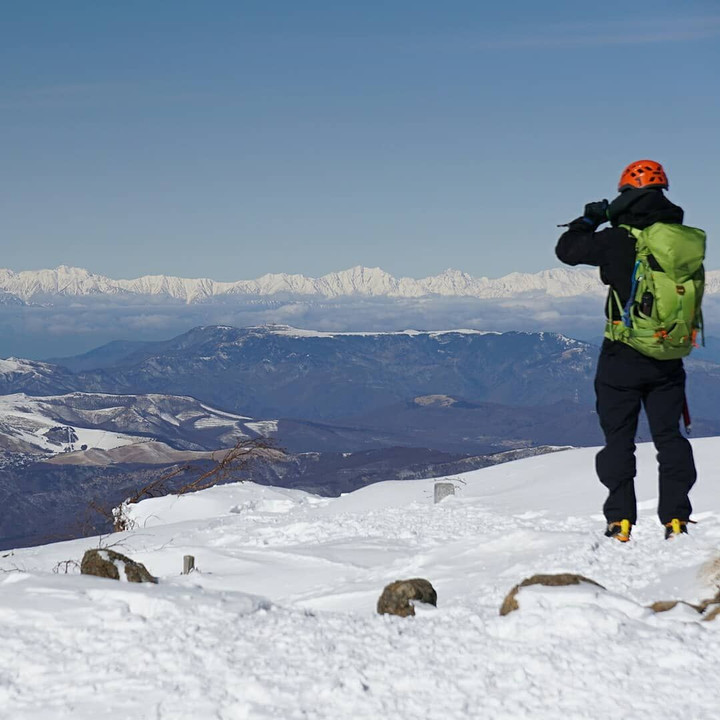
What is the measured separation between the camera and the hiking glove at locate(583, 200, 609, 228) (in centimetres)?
714

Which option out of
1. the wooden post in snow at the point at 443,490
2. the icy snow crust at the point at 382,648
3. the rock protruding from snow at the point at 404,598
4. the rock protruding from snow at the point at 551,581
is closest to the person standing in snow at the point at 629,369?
the icy snow crust at the point at 382,648

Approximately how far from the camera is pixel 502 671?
4.10 m

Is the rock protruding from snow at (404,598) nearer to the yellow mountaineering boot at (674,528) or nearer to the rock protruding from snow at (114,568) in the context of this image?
the rock protruding from snow at (114,568)

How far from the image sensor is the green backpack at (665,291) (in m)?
6.63

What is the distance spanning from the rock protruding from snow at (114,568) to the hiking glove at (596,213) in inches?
181

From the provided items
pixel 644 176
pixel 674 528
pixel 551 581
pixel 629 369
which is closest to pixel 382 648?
pixel 551 581

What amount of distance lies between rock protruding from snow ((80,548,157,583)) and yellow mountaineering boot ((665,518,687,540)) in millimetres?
4456

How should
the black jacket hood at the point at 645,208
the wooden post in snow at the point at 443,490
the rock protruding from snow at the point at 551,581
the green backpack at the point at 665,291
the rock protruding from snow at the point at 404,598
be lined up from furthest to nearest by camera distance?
1. the wooden post in snow at the point at 443,490
2. the black jacket hood at the point at 645,208
3. the green backpack at the point at 665,291
4. the rock protruding from snow at the point at 404,598
5. the rock protruding from snow at the point at 551,581

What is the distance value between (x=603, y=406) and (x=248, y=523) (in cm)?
777

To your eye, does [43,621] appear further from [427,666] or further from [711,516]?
[711,516]

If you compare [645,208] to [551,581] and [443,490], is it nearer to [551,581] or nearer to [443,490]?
[551,581]

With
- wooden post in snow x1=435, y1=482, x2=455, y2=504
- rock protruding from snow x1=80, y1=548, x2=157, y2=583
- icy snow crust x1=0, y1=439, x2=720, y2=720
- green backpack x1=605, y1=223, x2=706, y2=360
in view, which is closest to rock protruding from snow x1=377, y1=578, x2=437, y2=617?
icy snow crust x1=0, y1=439, x2=720, y2=720

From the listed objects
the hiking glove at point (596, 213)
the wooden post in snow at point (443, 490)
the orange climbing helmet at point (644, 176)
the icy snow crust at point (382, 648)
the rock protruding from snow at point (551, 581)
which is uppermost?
the orange climbing helmet at point (644, 176)

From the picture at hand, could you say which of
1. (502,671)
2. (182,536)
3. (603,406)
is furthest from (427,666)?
(182,536)
